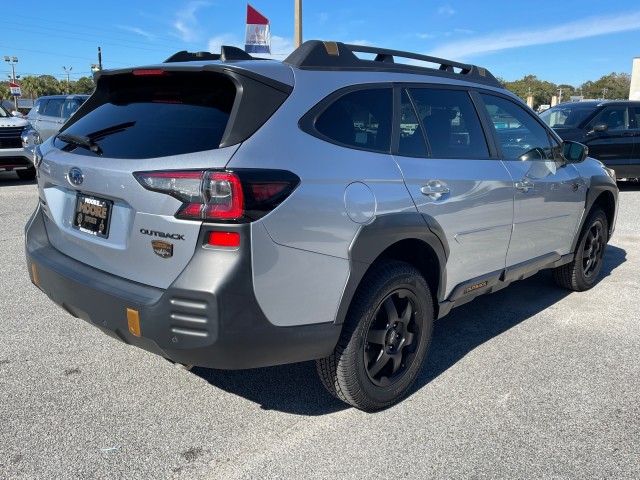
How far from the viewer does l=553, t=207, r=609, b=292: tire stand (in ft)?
16.6

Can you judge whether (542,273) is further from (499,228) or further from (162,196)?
(162,196)

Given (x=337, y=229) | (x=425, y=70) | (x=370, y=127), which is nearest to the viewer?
(x=337, y=229)

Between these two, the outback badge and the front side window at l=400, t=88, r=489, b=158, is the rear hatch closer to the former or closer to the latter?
the outback badge

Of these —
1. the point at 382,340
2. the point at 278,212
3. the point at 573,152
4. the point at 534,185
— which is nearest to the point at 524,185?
the point at 534,185

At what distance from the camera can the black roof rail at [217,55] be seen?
2959 millimetres

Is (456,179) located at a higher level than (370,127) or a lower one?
lower

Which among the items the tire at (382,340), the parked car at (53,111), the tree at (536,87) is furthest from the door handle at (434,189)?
the tree at (536,87)

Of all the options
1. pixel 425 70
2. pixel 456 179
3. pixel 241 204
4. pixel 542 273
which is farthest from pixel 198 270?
pixel 542 273

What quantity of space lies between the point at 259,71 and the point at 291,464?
5.95ft

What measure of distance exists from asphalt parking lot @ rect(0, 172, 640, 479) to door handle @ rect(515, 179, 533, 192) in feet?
3.59

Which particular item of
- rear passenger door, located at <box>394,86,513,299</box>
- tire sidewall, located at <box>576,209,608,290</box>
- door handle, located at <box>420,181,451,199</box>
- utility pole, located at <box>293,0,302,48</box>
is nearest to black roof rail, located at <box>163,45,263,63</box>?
rear passenger door, located at <box>394,86,513,299</box>

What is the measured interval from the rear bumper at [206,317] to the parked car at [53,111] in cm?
1327

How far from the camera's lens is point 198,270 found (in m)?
2.31

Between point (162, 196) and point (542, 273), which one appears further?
point (542, 273)
